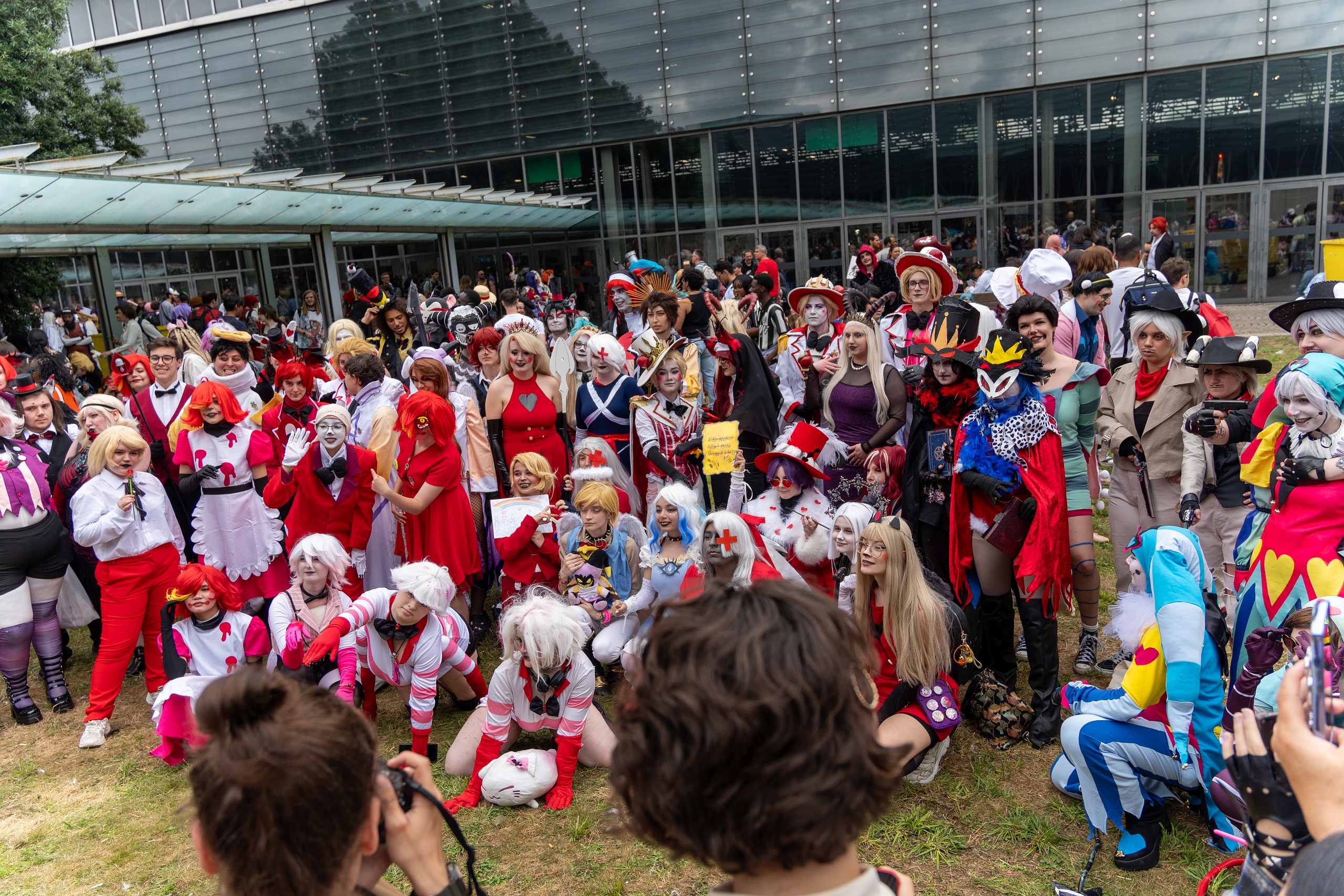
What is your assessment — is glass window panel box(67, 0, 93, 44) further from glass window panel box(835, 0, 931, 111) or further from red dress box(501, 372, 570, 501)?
red dress box(501, 372, 570, 501)

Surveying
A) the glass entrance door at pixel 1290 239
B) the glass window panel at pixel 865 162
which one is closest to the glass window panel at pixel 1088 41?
the glass window panel at pixel 865 162

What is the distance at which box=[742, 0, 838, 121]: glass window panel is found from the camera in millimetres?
18438

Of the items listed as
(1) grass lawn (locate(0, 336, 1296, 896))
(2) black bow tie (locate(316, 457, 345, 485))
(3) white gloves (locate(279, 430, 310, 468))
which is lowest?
(1) grass lawn (locate(0, 336, 1296, 896))

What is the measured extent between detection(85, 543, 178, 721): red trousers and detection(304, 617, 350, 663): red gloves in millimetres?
1260

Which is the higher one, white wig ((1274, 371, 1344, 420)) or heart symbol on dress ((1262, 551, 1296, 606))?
white wig ((1274, 371, 1344, 420))

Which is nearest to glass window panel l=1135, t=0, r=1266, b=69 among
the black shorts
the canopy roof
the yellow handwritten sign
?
the canopy roof

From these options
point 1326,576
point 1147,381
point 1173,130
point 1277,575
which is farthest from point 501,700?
point 1173,130

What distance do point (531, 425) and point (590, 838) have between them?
108 inches

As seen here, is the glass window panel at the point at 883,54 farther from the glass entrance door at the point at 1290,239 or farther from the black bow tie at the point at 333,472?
the black bow tie at the point at 333,472

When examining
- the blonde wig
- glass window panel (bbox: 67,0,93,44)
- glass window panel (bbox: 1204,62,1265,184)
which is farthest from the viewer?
glass window panel (bbox: 67,0,93,44)

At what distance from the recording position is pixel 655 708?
1139 millimetres

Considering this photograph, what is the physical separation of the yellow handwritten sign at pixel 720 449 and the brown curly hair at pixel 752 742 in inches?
153

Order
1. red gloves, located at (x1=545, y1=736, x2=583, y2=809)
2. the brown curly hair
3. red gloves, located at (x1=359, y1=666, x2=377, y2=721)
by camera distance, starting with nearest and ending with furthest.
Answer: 1. the brown curly hair
2. red gloves, located at (x1=545, y1=736, x2=583, y2=809)
3. red gloves, located at (x1=359, y1=666, x2=377, y2=721)

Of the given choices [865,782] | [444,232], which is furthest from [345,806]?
[444,232]
